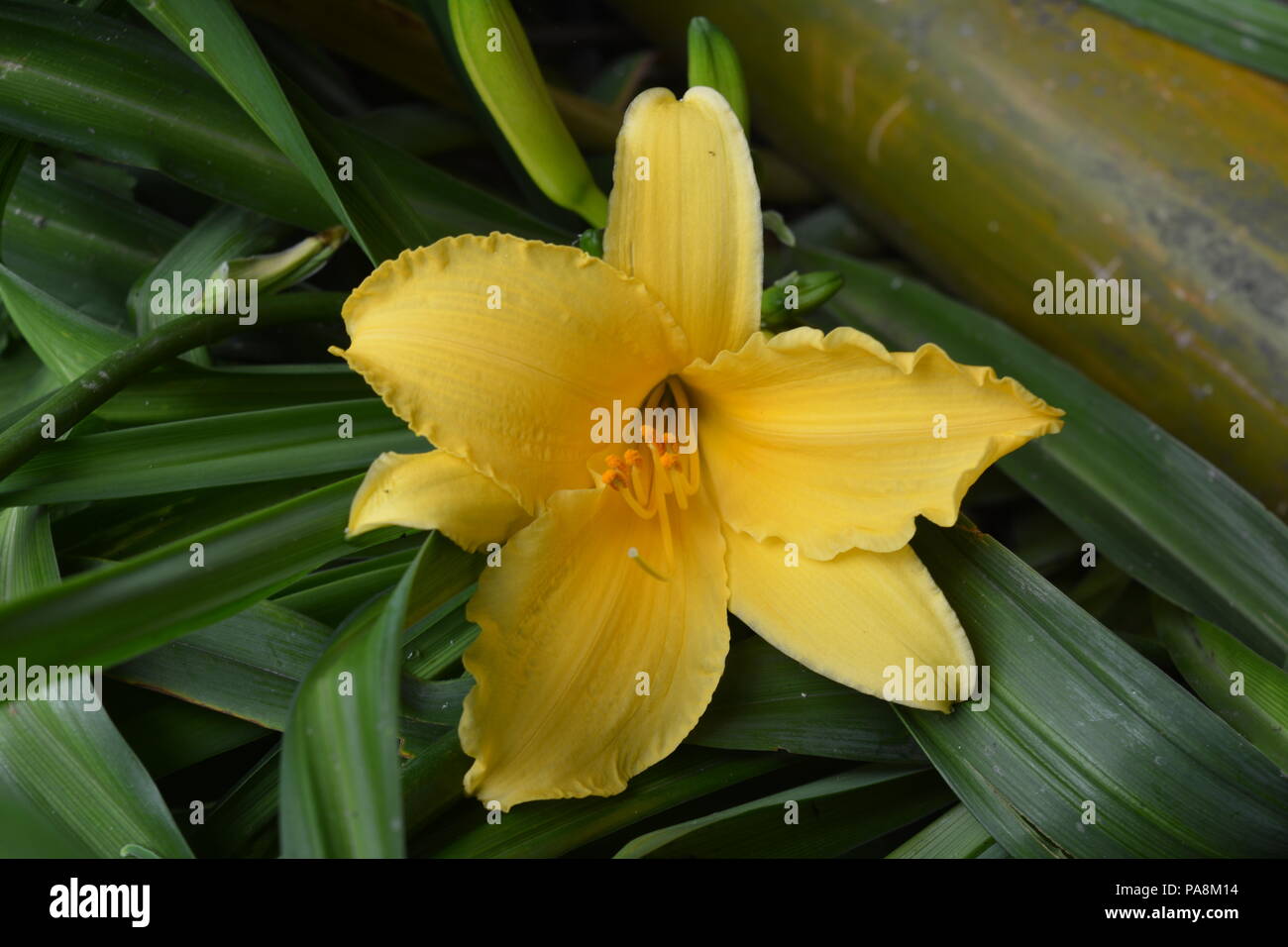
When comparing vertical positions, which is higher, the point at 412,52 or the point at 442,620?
the point at 412,52

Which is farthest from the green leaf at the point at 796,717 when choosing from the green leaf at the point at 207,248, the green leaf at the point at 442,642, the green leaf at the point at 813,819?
the green leaf at the point at 207,248

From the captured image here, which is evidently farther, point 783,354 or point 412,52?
point 412,52

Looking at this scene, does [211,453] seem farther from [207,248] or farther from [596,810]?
[596,810]

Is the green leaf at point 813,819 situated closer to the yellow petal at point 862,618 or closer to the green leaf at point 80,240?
the yellow petal at point 862,618

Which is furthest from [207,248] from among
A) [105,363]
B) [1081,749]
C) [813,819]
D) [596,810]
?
[1081,749]

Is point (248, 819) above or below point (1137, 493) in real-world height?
below

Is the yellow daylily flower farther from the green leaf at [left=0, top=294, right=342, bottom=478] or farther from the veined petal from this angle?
the green leaf at [left=0, top=294, right=342, bottom=478]
